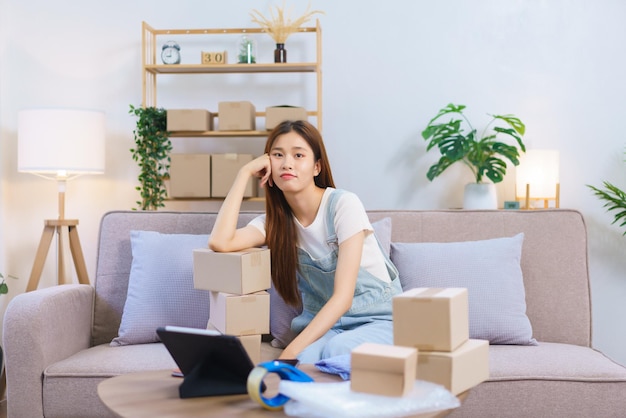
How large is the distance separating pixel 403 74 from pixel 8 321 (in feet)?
8.55

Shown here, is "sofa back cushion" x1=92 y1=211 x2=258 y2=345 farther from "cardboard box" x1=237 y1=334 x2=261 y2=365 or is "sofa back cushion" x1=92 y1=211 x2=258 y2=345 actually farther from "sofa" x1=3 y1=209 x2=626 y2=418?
"cardboard box" x1=237 y1=334 x2=261 y2=365

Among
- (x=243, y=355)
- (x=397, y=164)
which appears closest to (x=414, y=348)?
(x=243, y=355)

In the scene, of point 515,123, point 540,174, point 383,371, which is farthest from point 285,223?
point 515,123

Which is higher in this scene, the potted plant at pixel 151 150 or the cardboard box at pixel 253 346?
the potted plant at pixel 151 150

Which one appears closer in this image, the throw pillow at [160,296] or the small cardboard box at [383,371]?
the small cardboard box at [383,371]

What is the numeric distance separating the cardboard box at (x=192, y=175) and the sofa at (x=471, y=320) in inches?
41.5

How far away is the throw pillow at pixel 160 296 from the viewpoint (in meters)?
2.46

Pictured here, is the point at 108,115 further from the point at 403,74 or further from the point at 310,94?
the point at 403,74

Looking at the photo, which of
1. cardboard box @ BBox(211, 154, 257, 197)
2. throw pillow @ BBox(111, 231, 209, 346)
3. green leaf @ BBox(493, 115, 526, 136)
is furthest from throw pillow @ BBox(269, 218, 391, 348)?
green leaf @ BBox(493, 115, 526, 136)

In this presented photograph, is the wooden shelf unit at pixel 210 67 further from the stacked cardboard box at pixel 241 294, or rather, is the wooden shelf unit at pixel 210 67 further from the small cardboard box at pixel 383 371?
the small cardboard box at pixel 383 371

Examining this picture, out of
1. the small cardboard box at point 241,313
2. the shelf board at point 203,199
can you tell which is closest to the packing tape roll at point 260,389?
the small cardboard box at point 241,313

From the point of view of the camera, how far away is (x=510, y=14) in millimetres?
4016

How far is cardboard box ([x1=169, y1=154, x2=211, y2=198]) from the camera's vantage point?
12.5ft

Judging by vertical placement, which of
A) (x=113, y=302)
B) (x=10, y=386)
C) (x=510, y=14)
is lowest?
(x=10, y=386)
